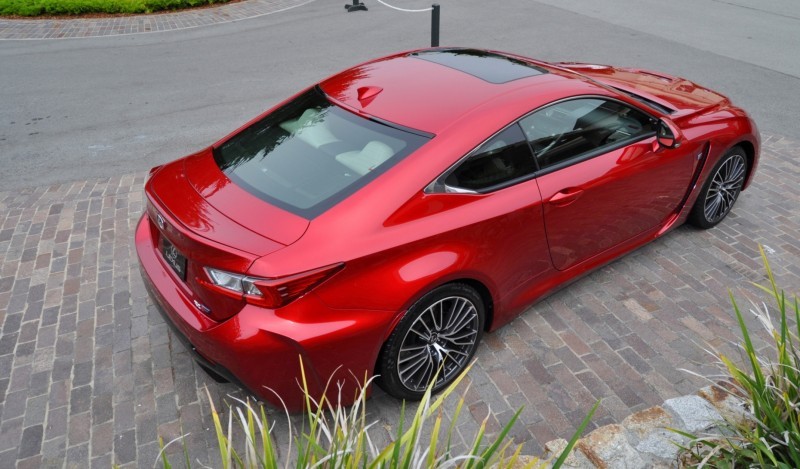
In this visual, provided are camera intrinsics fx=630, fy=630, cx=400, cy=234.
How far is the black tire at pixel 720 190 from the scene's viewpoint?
4863 mm

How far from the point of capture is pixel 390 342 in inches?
124

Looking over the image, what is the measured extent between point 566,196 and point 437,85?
1.00 metres

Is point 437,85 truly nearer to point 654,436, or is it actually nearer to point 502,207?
point 502,207

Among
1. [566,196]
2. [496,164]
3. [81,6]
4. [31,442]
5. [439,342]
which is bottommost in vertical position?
[31,442]

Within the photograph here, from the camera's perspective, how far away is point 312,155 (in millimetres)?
3406

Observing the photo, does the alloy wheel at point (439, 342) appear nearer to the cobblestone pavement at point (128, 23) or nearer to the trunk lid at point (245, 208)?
the trunk lid at point (245, 208)

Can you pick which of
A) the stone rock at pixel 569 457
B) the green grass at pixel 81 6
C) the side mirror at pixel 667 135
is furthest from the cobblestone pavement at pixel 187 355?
the green grass at pixel 81 6

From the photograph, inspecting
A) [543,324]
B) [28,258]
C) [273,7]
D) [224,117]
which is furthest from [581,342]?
[273,7]

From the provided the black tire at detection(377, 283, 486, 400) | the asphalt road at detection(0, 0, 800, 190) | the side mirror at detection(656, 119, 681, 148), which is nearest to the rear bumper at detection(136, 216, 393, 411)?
the black tire at detection(377, 283, 486, 400)

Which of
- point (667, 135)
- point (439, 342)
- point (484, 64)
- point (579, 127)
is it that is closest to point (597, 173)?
point (579, 127)

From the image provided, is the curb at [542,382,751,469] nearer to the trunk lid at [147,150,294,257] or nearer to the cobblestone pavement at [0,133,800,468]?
the cobblestone pavement at [0,133,800,468]

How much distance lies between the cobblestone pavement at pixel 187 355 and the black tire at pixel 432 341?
198 millimetres

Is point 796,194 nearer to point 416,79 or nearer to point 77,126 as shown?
point 416,79

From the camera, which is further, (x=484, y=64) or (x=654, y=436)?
(x=484, y=64)
